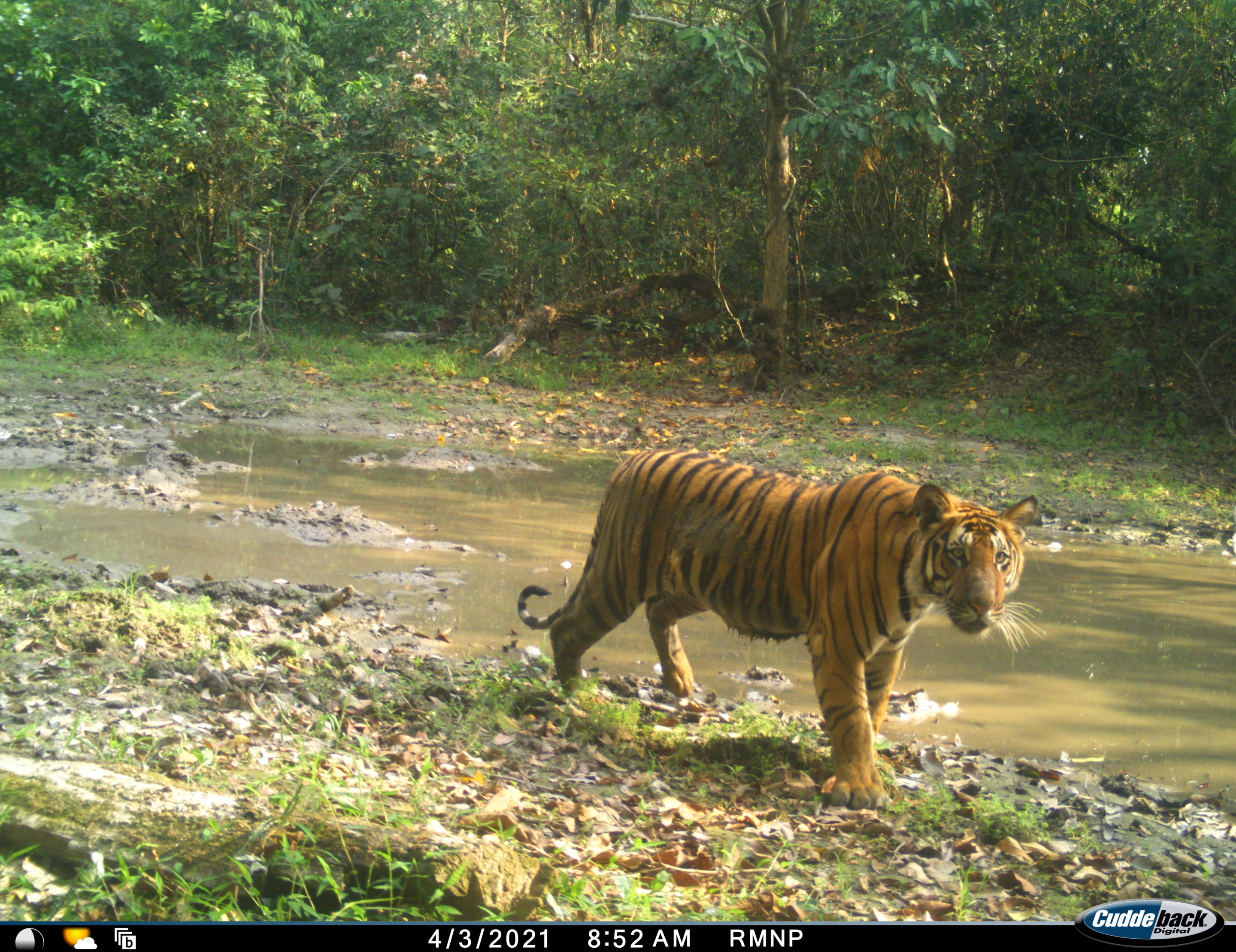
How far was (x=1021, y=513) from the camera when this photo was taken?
4.09m

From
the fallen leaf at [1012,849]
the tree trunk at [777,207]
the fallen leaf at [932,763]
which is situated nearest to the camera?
the fallen leaf at [1012,849]

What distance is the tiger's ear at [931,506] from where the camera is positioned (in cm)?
397

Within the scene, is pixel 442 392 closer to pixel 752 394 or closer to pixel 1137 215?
pixel 752 394

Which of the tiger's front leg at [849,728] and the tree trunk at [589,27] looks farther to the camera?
the tree trunk at [589,27]

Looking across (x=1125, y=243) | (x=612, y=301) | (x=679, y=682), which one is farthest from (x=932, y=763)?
(x=1125, y=243)

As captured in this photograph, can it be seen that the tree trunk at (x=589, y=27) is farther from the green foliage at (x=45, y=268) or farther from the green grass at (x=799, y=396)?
the green foliage at (x=45, y=268)

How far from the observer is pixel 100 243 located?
598 inches

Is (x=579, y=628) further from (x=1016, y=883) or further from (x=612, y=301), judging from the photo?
(x=612, y=301)

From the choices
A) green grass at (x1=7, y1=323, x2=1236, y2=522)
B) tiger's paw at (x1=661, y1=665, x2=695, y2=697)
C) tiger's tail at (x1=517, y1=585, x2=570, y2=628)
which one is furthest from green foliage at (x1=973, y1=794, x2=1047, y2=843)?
green grass at (x1=7, y1=323, x2=1236, y2=522)

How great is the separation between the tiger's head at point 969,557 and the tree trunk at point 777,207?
10051 mm

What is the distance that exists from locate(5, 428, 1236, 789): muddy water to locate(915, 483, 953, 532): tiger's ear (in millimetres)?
1434

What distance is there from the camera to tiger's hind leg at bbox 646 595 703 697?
504 cm

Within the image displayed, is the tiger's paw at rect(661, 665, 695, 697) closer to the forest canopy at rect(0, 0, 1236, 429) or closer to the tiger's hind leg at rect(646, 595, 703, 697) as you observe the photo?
the tiger's hind leg at rect(646, 595, 703, 697)

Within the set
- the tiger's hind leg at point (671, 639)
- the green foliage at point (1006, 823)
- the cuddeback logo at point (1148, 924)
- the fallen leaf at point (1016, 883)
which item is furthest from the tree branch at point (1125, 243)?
the cuddeback logo at point (1148, 924)
